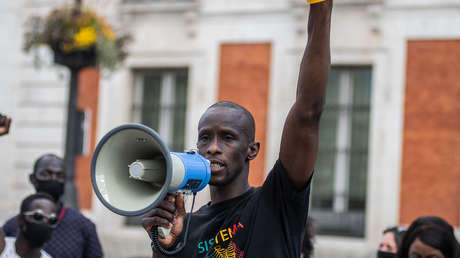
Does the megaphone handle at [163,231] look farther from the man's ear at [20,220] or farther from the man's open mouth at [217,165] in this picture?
the man's ear at [20,220]

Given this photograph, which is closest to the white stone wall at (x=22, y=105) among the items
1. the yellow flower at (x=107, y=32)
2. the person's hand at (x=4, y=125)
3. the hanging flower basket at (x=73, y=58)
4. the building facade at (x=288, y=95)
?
the building facade at (x=288, y=95)

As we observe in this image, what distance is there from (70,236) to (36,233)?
1.72 feet

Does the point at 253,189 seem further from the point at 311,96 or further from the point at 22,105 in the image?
the point at 22,105

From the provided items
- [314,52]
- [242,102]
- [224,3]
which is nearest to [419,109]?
[242,102]

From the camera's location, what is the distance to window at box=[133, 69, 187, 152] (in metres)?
13.8

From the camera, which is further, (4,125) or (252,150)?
(4,125)

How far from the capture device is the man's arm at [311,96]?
2871 mm

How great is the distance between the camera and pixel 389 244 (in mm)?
5945

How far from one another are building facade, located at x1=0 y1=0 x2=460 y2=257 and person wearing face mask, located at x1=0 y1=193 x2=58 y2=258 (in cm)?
585

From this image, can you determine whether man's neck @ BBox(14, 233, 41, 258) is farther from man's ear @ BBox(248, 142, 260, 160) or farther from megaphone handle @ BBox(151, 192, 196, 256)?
man's ear @ BBox(248, 142, 260, 160)

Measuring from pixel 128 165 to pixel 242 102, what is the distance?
10.2m

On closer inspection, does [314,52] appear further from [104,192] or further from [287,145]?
[104,192]

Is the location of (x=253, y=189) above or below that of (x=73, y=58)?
below

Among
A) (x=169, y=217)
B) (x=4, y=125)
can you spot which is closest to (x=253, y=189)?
(x=169, y=217)
